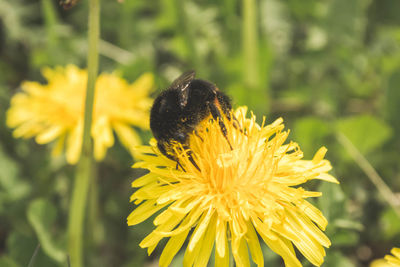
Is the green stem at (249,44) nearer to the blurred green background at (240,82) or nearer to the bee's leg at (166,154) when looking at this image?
the blurred green background at (240,82)

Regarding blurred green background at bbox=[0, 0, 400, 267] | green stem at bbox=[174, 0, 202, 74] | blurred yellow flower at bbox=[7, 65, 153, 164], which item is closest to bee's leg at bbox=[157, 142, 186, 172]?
blurred green background at bbox=[0, 0, 400, 267]

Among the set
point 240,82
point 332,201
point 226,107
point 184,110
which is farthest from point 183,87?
point 240,82

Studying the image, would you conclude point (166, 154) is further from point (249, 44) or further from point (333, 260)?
point (249, 44)

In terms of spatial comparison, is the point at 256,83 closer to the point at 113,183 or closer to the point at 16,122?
the point at 113,183

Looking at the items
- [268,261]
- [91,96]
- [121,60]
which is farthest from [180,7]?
[268,261]

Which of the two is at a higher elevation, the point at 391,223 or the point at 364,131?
the point at 364,131

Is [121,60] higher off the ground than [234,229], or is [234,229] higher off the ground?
[121,60]

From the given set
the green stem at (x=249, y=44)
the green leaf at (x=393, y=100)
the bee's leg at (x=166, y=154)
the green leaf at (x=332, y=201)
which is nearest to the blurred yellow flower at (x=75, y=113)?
the green stem at (x=249, y=44)
